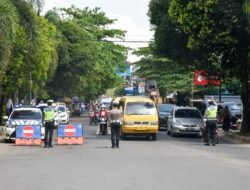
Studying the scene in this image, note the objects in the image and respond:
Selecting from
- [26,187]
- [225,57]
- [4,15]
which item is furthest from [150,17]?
[26,187]

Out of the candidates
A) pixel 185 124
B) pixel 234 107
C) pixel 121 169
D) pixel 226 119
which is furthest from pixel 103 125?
pixel 121 169

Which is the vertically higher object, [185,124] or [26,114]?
[26,114]

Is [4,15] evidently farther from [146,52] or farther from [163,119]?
[146,52]

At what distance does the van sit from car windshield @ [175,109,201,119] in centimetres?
423

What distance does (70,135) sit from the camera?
85.8 ft

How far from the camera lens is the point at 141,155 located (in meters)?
20.8

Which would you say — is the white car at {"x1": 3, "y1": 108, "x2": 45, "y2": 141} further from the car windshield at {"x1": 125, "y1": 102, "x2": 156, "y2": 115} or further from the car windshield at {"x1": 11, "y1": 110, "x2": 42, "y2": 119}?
the car windshield at {"x1": 125, "y1": 102, "x2": 156, "y2": 115}

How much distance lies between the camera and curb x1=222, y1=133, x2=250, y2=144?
29641 millimetres

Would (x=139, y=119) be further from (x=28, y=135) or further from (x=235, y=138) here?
(x=28, y=135)

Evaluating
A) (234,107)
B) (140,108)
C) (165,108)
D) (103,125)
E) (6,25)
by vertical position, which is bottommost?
(103,125)

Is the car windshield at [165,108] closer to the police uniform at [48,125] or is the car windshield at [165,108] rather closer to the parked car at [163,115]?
the parked car at [163,115]

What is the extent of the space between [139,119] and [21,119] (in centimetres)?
553

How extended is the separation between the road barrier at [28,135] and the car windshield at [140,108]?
20.6ft

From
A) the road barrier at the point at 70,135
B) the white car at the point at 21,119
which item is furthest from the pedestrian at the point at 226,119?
the road barrier at the point at 70,135
